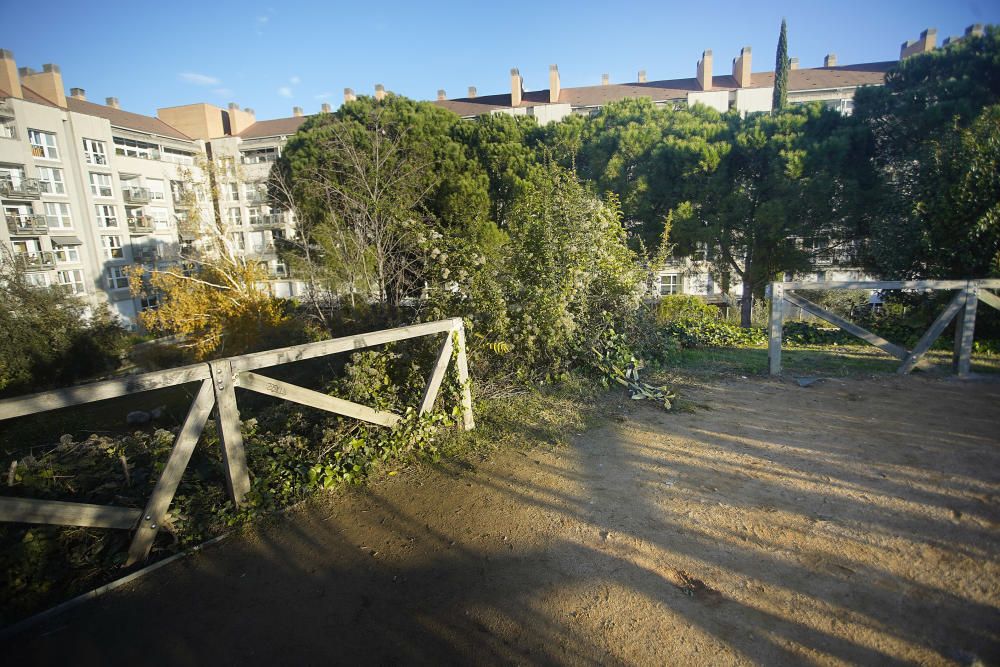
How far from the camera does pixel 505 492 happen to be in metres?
3.80

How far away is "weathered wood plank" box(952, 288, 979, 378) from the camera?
621 cm

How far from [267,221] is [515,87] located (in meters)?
25.4

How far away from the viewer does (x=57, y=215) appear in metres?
32.8

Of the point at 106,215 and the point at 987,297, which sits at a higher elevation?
the point at 106,215

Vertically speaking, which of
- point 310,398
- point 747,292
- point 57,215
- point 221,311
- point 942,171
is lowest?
point 747,292

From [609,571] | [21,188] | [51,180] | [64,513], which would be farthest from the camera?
[51,180]

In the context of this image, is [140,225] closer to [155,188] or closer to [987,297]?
[155,188]

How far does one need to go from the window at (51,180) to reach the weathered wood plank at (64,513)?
41.5m

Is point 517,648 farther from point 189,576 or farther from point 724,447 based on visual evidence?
point 724,447

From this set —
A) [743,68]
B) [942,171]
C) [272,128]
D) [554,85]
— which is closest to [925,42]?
[743,68]

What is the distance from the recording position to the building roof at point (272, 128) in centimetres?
4525

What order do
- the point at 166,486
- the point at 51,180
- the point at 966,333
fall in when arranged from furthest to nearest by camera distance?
the point at 51,180
the point at 966,333
the point at 166,486

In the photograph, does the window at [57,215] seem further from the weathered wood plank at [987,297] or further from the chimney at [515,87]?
the weathered wood plank at [987,297]

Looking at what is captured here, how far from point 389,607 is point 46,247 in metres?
41.8
